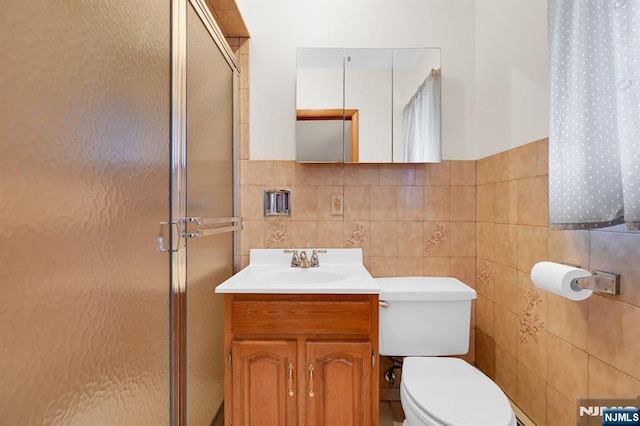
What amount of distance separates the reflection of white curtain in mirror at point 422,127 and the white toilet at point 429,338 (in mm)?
671

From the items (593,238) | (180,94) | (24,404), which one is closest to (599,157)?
(593,238)

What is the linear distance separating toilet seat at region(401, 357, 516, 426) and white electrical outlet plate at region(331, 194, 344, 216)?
32.4 inches

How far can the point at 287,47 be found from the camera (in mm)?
1847

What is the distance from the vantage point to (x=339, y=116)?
176 centimetres

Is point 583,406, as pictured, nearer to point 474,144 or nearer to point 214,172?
point 474,144

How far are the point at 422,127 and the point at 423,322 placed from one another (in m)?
1.00

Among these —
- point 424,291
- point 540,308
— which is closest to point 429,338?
point 424,291

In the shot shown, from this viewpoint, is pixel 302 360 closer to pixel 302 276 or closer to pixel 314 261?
pixel 302 276

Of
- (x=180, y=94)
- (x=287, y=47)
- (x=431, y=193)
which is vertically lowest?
Answer: (x=431, y=193)

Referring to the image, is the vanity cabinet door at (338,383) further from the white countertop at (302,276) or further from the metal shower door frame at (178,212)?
the metal shower door frame at (178,212)

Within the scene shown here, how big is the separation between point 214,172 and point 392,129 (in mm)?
952

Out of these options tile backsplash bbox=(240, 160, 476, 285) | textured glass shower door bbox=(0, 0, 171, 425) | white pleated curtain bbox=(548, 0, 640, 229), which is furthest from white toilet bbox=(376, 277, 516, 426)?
textured glass shower door bbox=(0, 0, 171, 425)

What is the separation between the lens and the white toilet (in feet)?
3.98

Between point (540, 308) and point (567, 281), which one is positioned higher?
point (567, 281)
